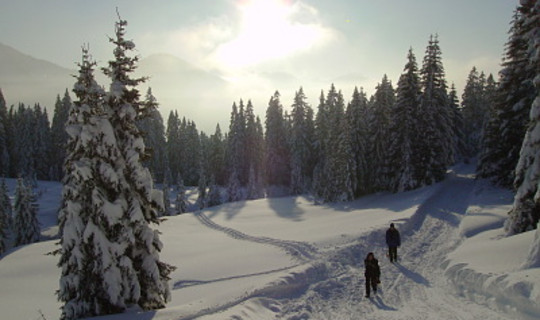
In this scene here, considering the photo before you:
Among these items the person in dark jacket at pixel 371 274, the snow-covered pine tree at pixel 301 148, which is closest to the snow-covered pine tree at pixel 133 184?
the person in dark jacket at pixel 371 274

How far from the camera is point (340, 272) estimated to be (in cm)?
1480

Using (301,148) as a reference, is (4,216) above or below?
below

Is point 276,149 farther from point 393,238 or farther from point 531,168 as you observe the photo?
point 531,168

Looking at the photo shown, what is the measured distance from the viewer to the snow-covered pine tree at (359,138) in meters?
44.2

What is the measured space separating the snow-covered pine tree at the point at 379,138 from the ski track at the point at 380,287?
21.1 meters

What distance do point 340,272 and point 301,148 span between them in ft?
156

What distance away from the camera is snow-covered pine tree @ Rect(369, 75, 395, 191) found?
141 ft

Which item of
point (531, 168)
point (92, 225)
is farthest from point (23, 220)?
point (531, 168)

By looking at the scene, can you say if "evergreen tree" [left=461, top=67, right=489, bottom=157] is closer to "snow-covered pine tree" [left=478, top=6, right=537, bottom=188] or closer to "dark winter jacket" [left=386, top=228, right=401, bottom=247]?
"snow-covered pine tree" [left=478, top=6, right=537, bottom=188]

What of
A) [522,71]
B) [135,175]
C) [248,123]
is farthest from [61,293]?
[248,123]

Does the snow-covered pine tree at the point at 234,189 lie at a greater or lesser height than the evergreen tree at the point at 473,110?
lesser

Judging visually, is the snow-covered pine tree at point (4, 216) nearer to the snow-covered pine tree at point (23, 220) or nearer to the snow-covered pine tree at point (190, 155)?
the snow-covered pine tree at point (23, 220)

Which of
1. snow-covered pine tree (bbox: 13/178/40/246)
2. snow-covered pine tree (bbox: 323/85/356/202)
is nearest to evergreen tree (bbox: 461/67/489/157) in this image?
snow-covered pine tree (bbox: 323/85/356/202)

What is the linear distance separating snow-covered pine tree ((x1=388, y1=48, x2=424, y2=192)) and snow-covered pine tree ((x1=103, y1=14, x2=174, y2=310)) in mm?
33322
